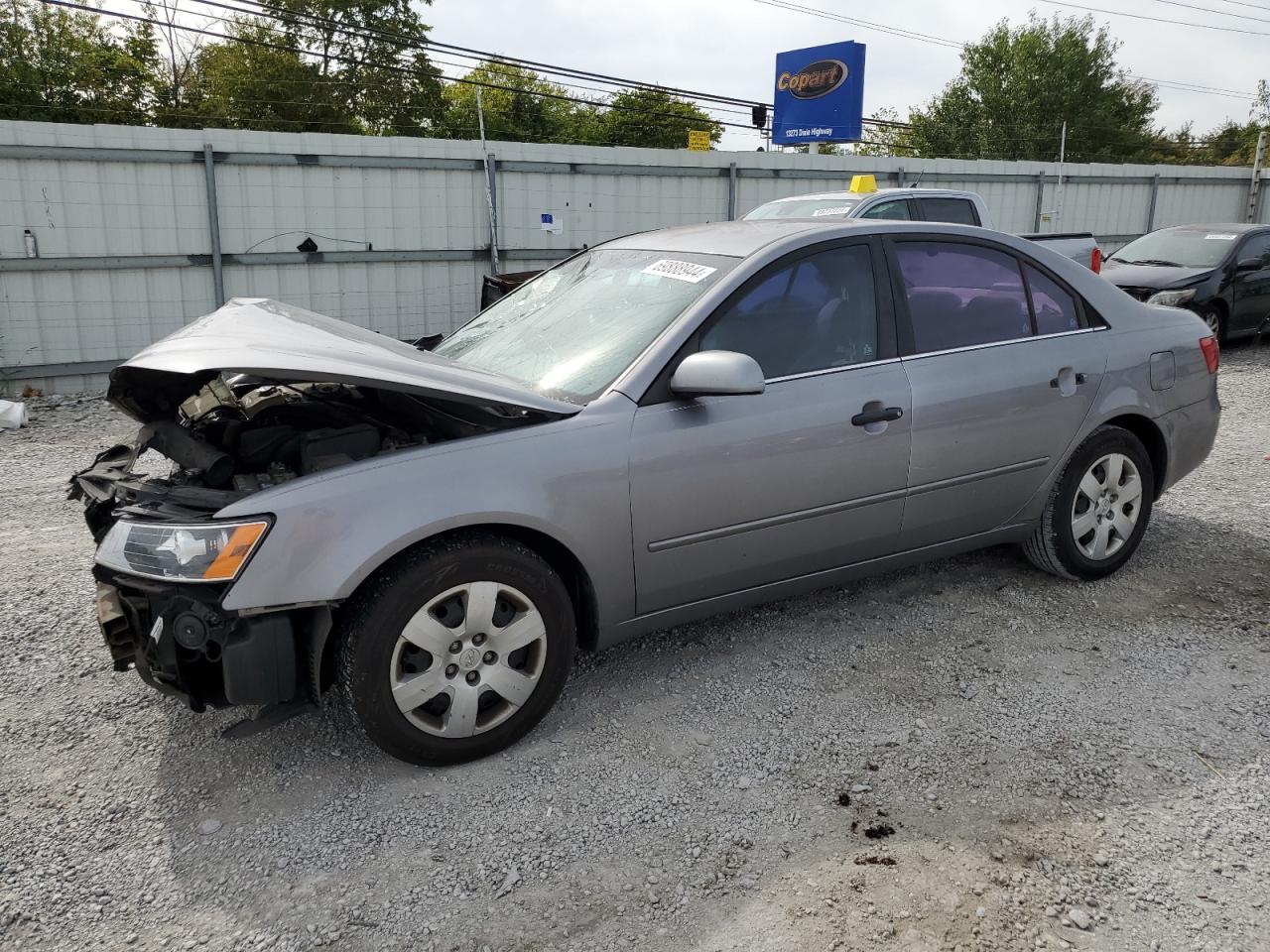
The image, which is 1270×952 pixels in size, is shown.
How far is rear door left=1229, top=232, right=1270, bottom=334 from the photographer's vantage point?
11.5 meters

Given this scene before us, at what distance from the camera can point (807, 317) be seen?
138 inches

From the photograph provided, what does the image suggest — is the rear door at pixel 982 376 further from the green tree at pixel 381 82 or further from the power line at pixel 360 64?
the green tree at pixel 381 82

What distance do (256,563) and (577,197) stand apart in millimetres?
10022

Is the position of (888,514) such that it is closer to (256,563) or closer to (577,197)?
(256,563)

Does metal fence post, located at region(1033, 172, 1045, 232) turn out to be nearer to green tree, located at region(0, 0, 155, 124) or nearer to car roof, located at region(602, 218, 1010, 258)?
car roof, located at region(602, 218, 1010, 258)

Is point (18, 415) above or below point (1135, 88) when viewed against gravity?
below

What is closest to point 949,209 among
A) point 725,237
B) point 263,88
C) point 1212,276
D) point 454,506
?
point 1212,276


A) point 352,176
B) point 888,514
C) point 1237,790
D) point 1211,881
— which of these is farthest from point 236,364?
point 352,176

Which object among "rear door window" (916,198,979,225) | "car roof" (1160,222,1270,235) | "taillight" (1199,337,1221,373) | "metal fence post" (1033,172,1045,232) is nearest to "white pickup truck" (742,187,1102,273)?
"rear door window" (916,198,979,225)

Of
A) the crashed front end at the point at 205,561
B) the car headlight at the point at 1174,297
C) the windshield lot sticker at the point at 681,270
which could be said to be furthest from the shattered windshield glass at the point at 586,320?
the car headlight at the point at 1174,297

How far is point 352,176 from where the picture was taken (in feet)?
34.4

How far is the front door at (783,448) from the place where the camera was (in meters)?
3.16

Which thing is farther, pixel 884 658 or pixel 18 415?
pixel 18 415

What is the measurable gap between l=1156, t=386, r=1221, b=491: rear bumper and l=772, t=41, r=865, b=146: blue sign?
22.0 meters
